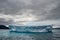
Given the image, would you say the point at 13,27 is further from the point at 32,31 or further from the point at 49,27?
the point at 49,27

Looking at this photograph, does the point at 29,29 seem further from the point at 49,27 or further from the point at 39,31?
the point at 49,27

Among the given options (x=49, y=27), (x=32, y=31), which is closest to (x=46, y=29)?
(x=49, y=27)

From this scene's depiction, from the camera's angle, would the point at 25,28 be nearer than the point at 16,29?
Yes

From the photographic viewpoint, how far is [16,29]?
42.4 metres

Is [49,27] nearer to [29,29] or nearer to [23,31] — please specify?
[29,29]

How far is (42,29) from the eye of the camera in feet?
127

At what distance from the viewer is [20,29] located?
41156mm

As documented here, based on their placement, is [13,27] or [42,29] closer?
[42,29]

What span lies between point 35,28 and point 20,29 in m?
4.90

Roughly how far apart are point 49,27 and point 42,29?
1.97 m

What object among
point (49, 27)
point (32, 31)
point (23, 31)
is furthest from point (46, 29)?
point (23, 31)

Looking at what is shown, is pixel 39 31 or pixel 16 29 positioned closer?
pixel 39 31

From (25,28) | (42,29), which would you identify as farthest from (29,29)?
(42,29)

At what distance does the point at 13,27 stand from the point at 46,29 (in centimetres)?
993
